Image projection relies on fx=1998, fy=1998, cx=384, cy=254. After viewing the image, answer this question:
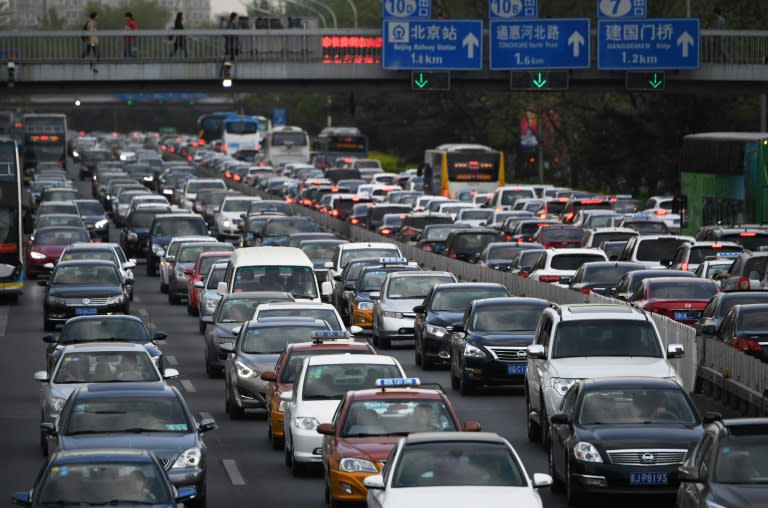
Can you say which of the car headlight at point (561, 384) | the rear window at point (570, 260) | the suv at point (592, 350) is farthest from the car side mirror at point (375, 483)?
the rear window at point (570, 260)

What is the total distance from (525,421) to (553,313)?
2.23 meters

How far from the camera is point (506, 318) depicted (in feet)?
96.6

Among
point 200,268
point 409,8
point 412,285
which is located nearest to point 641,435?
point 412,285

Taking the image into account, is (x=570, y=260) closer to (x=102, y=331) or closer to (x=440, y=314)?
(x=440, y=314)

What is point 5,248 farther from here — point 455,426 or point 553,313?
point 455,426

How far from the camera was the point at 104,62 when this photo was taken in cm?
6131

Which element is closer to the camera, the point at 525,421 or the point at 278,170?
the point at 525,421

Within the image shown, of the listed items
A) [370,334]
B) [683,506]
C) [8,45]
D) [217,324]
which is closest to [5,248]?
[370,334]

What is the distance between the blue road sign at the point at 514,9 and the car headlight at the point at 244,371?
39.4 m

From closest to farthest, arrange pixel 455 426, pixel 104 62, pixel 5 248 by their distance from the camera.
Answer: pixel 455 426 → pixel 5 248 → pixel 104 62

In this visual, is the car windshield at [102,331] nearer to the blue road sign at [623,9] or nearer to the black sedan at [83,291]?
the black sedan at [83,291]

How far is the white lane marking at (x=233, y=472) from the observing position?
21.2m

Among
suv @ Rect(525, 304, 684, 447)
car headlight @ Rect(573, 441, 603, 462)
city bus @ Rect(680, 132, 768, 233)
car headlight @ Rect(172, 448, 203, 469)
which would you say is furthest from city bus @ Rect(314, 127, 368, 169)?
car headlight @ Rect(172, 448, 203, 469)

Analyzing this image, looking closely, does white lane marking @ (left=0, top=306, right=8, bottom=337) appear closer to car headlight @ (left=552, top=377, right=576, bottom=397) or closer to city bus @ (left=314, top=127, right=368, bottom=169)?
car headlight @ (left=552, top=377, right=576, bottom=397)
